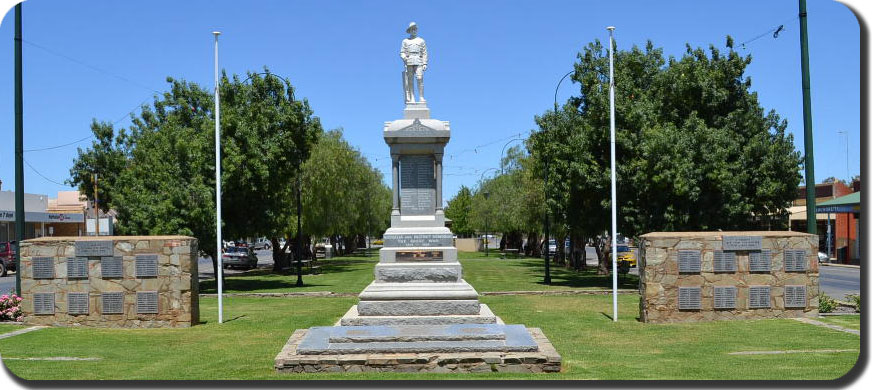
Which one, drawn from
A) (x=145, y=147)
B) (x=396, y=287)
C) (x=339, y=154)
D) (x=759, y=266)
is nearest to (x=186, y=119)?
(x=145, y=147)

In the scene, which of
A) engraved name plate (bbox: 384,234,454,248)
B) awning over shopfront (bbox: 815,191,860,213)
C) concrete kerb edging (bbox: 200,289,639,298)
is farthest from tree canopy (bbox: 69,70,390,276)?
awning over shopfront (bbox: 815,191,860,213)

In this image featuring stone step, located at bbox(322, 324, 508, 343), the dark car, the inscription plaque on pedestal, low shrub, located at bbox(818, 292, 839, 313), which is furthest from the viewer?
the dark car

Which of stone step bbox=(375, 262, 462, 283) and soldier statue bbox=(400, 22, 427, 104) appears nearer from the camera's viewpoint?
stone step bbox=(375, 262, 462, 283)

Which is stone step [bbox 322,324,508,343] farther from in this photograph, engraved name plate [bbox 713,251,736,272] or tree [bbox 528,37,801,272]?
tree [bbox 528,37,801,272]

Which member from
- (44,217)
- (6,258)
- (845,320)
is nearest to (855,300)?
(845,320)

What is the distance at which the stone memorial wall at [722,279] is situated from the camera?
16766 mm

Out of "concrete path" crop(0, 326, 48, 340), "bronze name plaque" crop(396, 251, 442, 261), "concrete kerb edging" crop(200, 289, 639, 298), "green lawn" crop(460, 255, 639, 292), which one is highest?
"bronze name plaque" crop(396, 251, 442, 261)

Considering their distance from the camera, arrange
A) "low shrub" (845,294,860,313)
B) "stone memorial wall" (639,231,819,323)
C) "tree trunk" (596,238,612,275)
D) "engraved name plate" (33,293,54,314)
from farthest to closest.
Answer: "tree trunk" (596,238,612,275)
"low shrub" (845,294,860,313)
"engraved name plate" (33,293,54,314)
"stone memorial wall" (639,231,819,323)

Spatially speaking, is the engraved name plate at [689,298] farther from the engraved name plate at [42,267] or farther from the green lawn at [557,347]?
the engraved name plate at [42,267]

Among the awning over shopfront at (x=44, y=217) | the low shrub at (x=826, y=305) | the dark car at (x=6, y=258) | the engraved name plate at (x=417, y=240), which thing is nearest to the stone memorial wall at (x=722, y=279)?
the low shrub at (x=826, y=305)

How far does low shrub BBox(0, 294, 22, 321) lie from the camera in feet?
57.6

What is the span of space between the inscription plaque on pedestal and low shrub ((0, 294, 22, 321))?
8.34m

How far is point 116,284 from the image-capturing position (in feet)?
55.6

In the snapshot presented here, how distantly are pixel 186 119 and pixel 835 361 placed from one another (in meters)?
25.9
